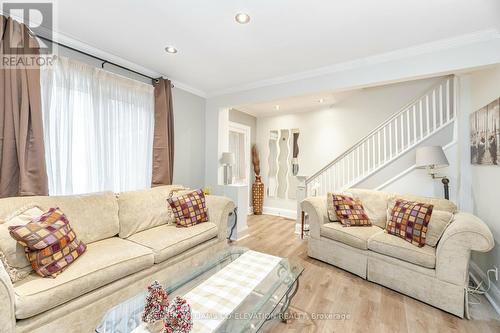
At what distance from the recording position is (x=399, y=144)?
350cm

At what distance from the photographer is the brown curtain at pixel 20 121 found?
179cm

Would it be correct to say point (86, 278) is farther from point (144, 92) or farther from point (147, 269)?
point (144, 92)

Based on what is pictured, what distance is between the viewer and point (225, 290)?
1.46 metres

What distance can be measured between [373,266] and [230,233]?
6.72 ft

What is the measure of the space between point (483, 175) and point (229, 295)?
2764mm

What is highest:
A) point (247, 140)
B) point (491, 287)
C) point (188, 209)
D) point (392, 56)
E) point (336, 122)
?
point (392, 56)

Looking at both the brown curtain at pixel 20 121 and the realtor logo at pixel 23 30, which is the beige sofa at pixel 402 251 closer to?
the brown curtain at pixel 20 121

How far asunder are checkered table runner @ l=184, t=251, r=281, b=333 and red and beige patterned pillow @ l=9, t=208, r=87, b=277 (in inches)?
36.5

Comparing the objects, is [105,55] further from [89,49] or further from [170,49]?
[170,49]

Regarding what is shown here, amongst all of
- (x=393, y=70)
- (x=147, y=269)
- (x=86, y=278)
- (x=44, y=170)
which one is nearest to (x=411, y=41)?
(x=393, y=70)

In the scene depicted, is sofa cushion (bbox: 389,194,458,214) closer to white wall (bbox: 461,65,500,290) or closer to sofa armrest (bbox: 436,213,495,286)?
white wall (bbox: 461,65,500,290)

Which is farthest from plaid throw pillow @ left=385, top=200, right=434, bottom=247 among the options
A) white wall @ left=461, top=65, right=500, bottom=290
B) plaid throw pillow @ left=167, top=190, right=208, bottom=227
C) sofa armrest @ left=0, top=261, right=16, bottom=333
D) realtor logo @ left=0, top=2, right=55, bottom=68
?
realtor logo @ left=0, top=2, right=55, bottom=68

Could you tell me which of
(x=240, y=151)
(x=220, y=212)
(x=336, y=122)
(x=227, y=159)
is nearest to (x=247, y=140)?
(x=240, y=151)

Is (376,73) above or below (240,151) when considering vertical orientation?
above
